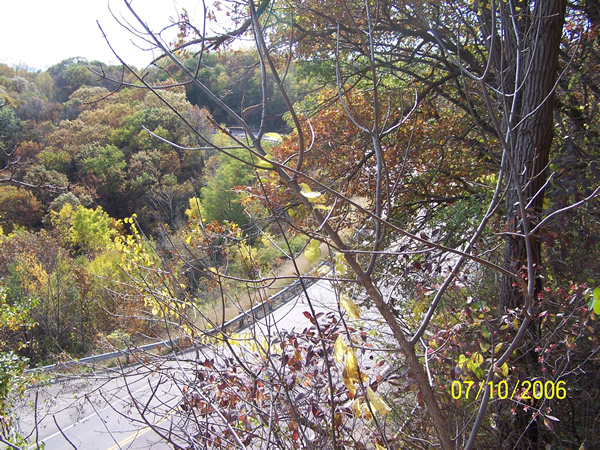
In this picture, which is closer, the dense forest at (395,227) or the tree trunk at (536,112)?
the dense forest at (395,227)

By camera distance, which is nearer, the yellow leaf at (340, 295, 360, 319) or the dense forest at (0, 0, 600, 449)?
the yellow leaf at (340, 295, 360, 319)

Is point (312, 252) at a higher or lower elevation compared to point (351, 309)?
higher

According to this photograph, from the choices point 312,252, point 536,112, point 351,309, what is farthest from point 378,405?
point 536,112

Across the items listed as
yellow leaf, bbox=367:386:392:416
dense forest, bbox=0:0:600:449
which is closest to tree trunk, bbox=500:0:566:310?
dense forest, bbox=0:0:600:449

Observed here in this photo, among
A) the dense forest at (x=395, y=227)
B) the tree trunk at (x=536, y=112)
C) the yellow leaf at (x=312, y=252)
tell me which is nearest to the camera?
the yellow leaf at (x=312, y=252)

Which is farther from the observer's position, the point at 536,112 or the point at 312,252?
the point at 536,112

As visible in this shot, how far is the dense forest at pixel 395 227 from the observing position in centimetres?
125

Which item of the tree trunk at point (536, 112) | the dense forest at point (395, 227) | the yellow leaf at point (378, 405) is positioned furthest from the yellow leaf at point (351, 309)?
the tree trunk at point (536, 112)

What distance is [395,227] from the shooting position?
2.88ft

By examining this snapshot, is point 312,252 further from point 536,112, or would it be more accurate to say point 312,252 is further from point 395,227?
point 536,112

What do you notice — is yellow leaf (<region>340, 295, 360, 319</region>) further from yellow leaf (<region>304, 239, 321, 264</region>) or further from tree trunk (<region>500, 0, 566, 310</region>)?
tree trunk (<region>500, 0, 566, 310</region>)

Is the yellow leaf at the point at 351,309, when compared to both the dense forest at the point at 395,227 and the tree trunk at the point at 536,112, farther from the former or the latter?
the tree trunk at the point at 536,112

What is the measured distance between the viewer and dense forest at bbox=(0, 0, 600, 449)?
1252mm

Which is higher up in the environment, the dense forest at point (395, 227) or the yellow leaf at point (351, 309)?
the dense forest at point (395, 227)
